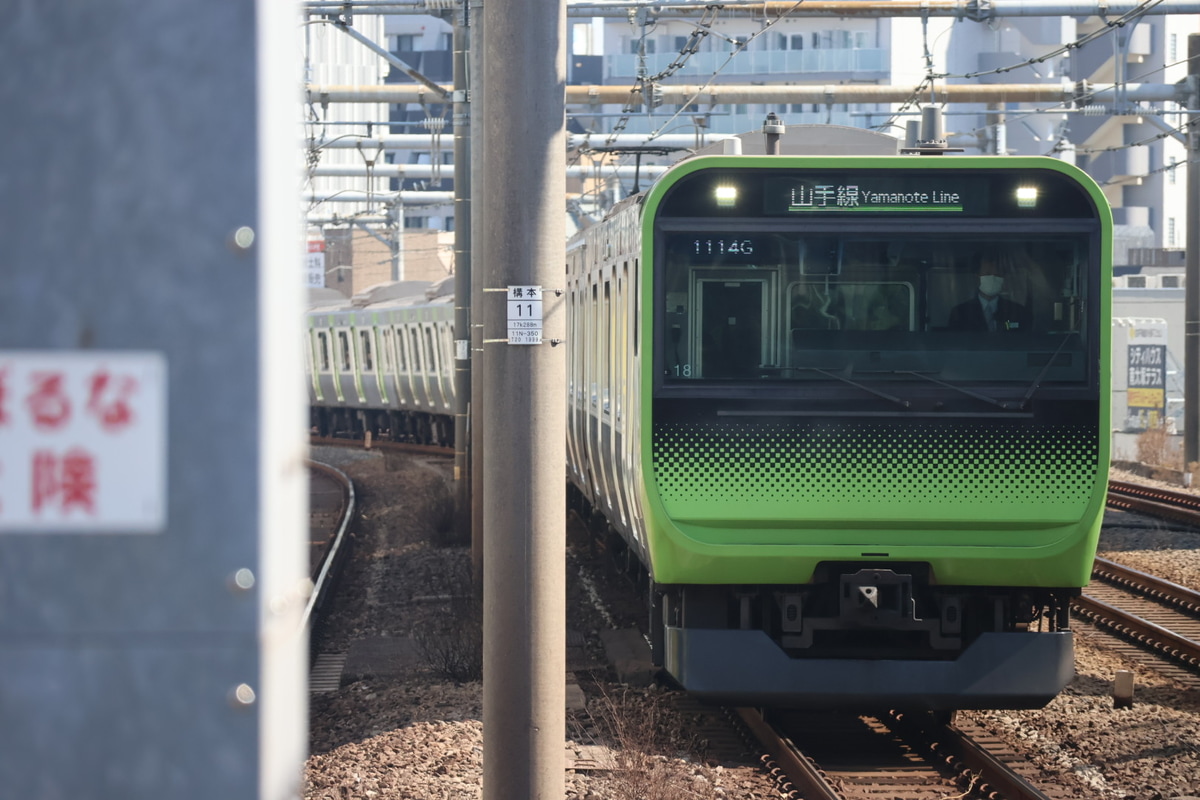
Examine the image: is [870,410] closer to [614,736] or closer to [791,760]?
[791,760]

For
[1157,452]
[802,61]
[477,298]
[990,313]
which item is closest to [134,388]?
[990,313]

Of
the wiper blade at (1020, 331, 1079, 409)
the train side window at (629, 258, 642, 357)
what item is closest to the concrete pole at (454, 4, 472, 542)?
the train side window at (629, 258, 642, 357)

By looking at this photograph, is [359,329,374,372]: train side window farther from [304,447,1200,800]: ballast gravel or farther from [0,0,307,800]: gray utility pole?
[0,0,307,800]: gray utility pole

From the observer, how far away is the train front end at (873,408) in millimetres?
7293

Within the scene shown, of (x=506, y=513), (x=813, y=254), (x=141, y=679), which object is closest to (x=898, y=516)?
(x=813, y=254)

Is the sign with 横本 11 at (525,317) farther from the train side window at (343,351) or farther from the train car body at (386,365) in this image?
the train side window at (343,351)

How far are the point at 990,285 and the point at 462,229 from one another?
8351 mm

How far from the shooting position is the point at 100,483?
1.76 meters

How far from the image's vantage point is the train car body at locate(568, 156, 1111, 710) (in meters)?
7.29

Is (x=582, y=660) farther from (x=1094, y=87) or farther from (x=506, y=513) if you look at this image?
(x=1094, y=87)

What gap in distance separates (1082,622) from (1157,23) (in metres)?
46.7

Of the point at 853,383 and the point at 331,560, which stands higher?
the point at 853,383

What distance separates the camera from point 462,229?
49.3 feet

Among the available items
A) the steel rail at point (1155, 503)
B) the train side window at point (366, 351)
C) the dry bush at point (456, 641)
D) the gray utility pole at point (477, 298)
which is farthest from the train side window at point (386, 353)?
the dry bush at point (456, 641)
